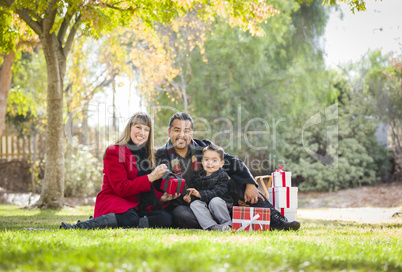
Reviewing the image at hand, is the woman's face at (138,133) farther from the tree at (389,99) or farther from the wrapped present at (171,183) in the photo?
the tree at (389,99)

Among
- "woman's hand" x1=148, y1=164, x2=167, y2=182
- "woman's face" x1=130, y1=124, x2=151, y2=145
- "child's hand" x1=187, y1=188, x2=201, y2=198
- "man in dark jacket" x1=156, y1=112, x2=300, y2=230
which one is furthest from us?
"man in dark jacket" x1=156, y1=112, x2=300, y2=230

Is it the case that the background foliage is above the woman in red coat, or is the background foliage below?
above

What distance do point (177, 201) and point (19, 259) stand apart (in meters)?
2.69

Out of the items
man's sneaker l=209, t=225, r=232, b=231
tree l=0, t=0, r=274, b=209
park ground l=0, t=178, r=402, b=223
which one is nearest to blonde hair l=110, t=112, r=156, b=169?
man's sneaker l=209, t=225, r=232, b=231

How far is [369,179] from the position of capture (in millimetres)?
19828

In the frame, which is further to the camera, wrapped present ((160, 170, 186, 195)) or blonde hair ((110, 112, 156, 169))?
blonde hair ((110, 112, 156, 169))

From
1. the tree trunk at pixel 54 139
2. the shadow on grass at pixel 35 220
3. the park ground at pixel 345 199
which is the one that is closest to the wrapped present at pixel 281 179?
Answer: the shadow on grass at pixel 35 220

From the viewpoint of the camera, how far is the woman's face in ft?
16.4

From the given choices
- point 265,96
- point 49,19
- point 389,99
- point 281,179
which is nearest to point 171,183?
point 281,179

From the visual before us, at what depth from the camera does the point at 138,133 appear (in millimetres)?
4988

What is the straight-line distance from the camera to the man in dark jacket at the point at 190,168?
510 cm

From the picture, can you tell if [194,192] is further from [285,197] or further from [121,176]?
[285,197]

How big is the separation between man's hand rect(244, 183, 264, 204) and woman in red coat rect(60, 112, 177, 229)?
92cm

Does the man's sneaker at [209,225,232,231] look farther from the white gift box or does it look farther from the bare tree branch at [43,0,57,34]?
the bare tree branch at [43,0,57,34]
